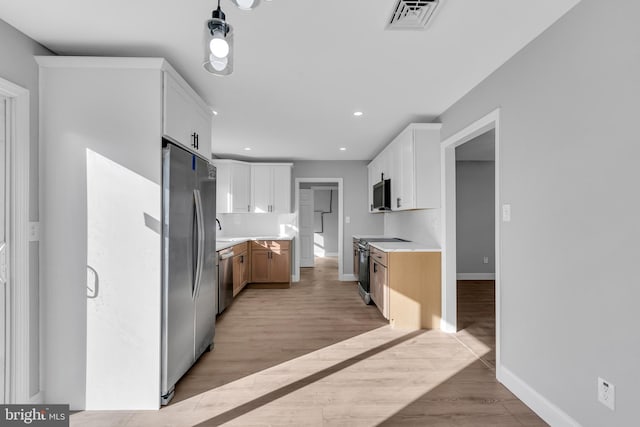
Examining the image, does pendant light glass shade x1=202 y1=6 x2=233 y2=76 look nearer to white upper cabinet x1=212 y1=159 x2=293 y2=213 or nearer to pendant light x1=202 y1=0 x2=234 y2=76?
pendant light x1=202 y1=0 x2=234 y2=76

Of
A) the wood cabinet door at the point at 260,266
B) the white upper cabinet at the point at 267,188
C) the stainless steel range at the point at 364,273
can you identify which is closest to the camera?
the stainless steel range at the point at 364,273

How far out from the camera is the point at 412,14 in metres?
1.71

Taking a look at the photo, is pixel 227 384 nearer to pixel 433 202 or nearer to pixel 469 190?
pixel 433 202

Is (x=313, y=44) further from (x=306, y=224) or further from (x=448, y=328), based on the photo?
(x=306, y=224)

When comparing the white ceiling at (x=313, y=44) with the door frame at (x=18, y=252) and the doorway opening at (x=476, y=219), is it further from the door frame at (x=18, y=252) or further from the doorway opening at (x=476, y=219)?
the doorway opening at (x=476, y=219)

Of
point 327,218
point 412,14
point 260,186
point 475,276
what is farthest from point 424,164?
point 327,218

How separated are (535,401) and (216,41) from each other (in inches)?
106

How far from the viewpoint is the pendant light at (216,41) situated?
108 centimetres

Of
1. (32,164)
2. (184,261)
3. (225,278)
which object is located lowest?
(225,278)

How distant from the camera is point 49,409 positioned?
1928 mm

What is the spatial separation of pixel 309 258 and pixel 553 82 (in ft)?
21.4

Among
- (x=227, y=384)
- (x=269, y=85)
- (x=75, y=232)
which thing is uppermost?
(x=269, y=85)

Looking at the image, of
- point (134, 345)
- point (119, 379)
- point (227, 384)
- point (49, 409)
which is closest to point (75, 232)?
point (134, 345)

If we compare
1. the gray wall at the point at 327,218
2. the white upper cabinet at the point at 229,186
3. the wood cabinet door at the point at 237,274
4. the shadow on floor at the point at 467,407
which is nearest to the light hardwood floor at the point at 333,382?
the shadow on floor at the point at 467,407
